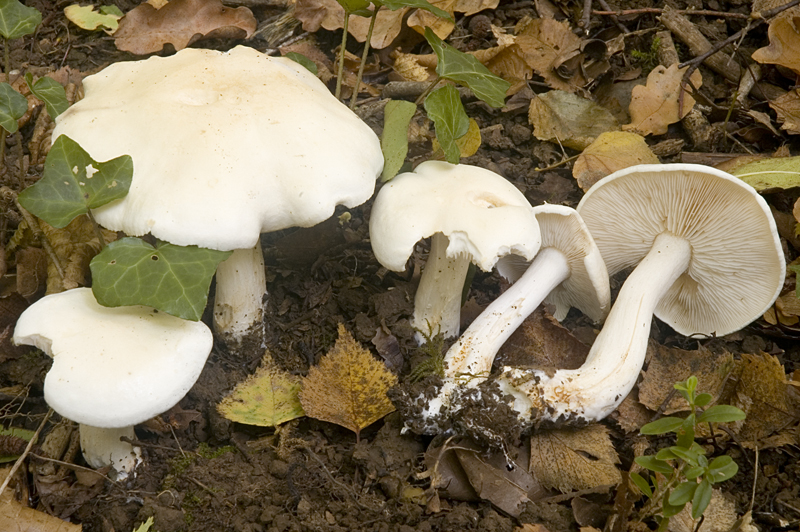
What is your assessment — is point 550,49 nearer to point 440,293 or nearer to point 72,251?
point 440,293

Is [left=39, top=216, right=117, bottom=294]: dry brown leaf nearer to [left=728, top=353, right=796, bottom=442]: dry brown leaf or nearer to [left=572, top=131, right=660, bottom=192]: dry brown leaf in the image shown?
[left=572, top=131, right=660, bottom=192]: dry brown leaf

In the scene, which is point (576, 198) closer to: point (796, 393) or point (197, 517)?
point (796, 393)

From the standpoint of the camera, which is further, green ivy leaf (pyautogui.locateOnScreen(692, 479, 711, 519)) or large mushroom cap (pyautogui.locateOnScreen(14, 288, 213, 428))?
large mushroom cap (pyautogui.locateOnScreen(14, 288, 213, 428))

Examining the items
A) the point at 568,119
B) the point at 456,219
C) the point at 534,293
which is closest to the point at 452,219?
the point at 456,219

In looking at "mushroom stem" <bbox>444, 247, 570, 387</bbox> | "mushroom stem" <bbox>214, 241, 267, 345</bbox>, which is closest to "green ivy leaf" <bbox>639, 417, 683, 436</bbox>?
"mushroom stem" <bbox>444, 247, 570, 387</bbox>

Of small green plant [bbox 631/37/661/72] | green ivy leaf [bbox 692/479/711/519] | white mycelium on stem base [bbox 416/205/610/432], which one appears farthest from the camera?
small green plant [bbox 631/37/661/72]

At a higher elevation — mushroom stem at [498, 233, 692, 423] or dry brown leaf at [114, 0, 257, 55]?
dry brown leaf at [114, 0, 257, 55]
